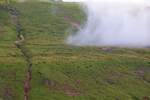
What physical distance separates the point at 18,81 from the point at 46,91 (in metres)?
13.4

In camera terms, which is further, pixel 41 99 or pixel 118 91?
pixel 118 91

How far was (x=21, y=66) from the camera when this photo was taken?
19888 centimetres

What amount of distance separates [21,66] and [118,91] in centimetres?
4334

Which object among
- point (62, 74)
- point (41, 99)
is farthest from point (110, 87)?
point (41, 99)

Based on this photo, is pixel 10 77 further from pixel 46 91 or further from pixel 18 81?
pixel 46 91

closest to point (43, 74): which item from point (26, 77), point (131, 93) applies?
point (26, 77)

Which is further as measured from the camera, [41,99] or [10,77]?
[10,77]

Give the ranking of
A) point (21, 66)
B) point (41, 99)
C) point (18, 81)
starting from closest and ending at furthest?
point (41, 99) < point (18, 81) < point (21, 66)

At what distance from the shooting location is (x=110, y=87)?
632ft

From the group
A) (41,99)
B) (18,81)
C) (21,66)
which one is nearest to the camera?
(41,99)

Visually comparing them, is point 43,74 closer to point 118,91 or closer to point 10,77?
point 10,77

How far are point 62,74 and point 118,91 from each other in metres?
25.3

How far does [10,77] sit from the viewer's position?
7426 inches

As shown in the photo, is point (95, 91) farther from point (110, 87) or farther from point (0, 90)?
point (0, 90)
